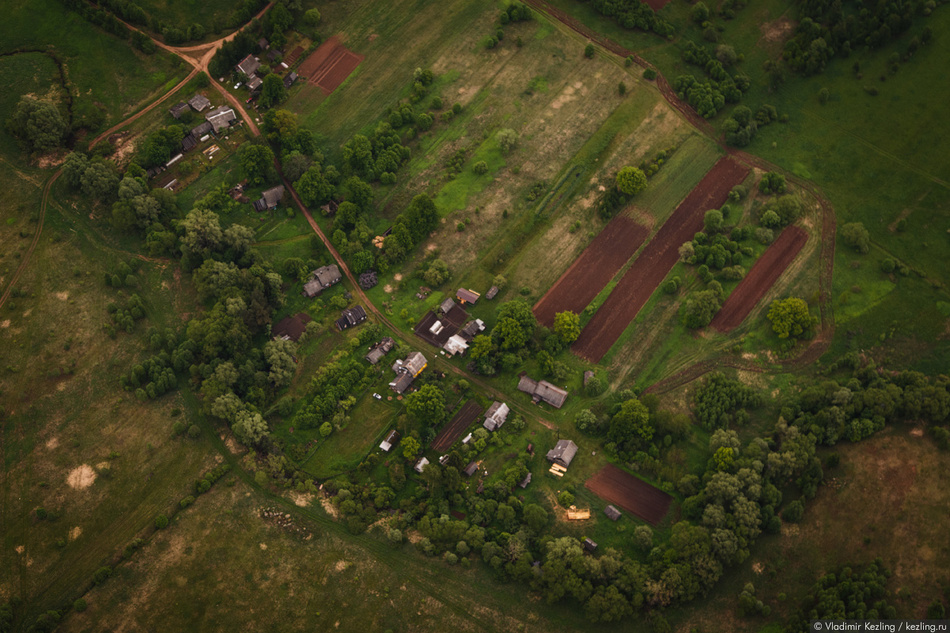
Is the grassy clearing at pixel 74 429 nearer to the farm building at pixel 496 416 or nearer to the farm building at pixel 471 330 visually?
the farm building at pixel 496 416

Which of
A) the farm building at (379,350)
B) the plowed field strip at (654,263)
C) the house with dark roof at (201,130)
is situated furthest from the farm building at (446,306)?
the house with dark roof at (201,130)

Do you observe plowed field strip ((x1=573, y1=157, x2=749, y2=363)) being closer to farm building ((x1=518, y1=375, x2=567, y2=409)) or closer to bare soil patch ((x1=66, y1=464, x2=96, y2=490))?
farm building ((x1=518, y1=375, x2=567, y2=409))

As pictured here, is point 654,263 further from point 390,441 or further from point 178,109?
point 178,109

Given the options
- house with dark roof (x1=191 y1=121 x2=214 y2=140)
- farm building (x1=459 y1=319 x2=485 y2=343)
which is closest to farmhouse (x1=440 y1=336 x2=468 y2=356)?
farm building (x1=459 y1=319 x2=485 y2=343)

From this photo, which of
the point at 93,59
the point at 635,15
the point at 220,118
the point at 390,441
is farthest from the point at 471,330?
the point at 93,59

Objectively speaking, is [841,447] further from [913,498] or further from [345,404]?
[345,404]

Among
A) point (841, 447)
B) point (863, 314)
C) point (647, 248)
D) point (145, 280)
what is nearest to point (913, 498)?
point (841, 447)

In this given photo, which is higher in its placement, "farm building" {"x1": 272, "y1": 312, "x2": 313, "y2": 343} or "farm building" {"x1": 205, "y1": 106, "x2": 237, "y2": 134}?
"farm building" {"x1": 205, "y1": 106, "x2": 237, "y2": 134}
